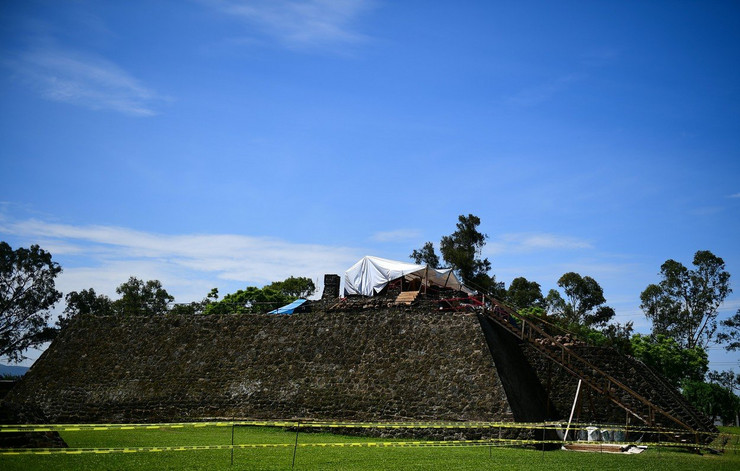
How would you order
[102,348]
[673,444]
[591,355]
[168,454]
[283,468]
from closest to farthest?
[283,468], [168,454], [673,444], [591,355], [102,348]

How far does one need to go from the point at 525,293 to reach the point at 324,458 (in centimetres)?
5104

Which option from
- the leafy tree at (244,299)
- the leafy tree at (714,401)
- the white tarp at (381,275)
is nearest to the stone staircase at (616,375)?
the white tarp at (381,275)

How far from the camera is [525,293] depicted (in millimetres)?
63438

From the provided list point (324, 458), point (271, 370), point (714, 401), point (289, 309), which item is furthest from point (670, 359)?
point (324, 458)

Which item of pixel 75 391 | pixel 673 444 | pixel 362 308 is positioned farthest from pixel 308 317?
pixel 673 444

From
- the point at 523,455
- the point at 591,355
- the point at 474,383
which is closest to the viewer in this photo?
the point at 523,455

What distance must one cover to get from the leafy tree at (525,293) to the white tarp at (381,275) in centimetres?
3112

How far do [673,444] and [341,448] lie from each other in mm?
10753

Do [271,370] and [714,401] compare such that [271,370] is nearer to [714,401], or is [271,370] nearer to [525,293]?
[714,401]

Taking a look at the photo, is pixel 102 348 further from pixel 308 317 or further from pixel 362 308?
pixel 362 308

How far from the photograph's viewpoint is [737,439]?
24.3 meters

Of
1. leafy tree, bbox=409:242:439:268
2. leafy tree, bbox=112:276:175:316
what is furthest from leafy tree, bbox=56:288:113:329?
leafy tree, bbox=409:242:439:268

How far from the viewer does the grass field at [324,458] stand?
1314cm

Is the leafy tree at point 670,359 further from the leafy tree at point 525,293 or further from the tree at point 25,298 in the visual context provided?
the tree at point 25,298
